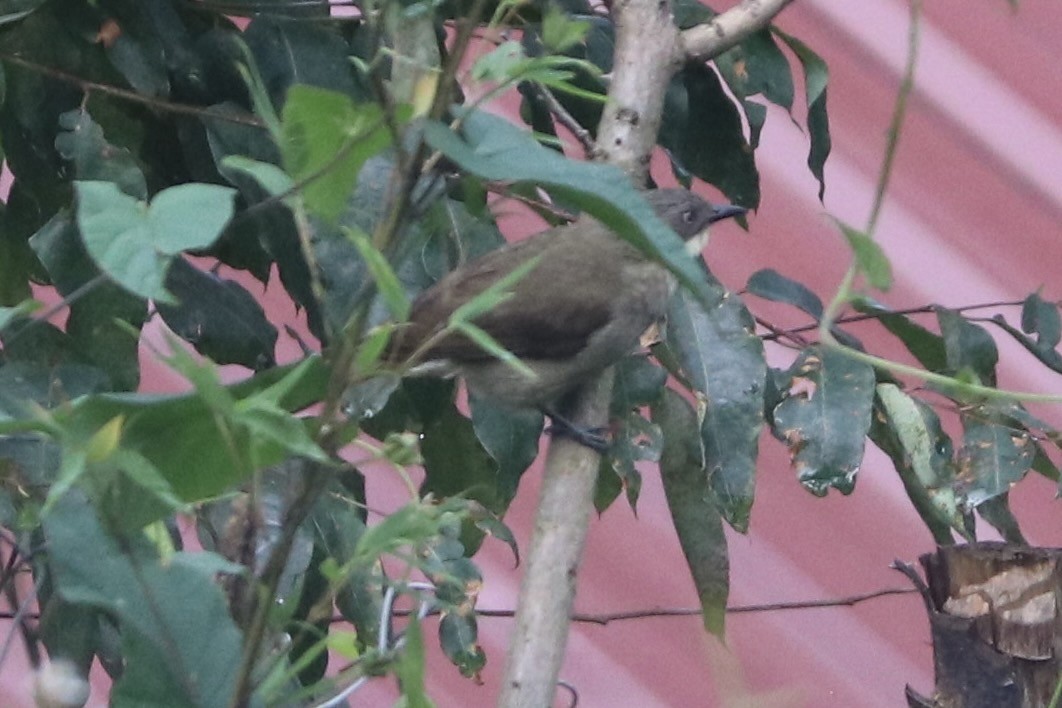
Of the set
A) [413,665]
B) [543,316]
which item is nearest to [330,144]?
[413,665]

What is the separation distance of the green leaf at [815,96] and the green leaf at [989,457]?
303mm

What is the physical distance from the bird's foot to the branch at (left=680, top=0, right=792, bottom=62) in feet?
1.27

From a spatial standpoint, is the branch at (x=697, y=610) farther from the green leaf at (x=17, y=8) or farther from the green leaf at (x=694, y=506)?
the green leaf at (x=17, y=8)

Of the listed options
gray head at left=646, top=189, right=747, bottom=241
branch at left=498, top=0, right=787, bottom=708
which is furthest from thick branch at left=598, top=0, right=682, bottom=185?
gray head at left=646, top=189, right=747, bottom=241

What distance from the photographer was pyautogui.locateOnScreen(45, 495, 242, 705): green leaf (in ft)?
1.90

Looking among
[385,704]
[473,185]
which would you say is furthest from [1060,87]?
[473,185]

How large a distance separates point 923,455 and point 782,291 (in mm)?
279

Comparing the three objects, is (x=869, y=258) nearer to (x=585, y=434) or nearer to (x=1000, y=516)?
(x=585, y=434)

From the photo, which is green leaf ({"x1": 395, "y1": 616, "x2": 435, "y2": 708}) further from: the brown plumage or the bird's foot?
the brown plumage

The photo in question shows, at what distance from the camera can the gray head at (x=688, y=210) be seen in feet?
6.78

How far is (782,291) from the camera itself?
160cm

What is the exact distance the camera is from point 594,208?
0.58 metres

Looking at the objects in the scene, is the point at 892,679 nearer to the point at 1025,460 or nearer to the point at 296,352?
the point at 1025,460

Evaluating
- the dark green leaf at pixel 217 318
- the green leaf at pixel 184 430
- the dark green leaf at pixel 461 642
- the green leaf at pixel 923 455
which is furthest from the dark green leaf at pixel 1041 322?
the green leaf at pixel 184 430
